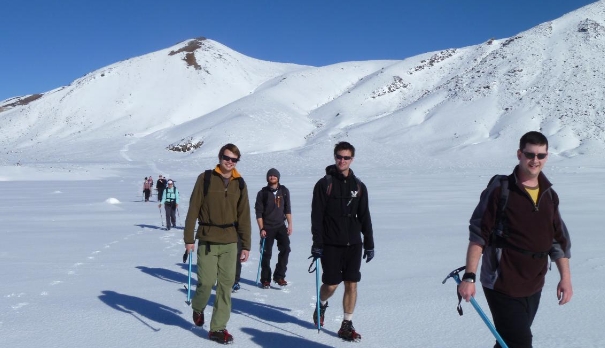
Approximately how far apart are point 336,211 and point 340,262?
51 centimetres

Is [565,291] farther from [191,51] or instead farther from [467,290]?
[191,51]

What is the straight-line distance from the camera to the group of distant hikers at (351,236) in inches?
138

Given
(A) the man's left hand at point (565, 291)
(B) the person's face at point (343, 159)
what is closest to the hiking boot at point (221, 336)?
(B) the person's face at point (343, 159)

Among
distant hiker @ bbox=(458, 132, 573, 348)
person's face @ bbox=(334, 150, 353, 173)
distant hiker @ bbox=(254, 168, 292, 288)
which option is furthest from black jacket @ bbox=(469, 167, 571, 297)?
distant hiker @ bbox=(254, 168, 292, 288)

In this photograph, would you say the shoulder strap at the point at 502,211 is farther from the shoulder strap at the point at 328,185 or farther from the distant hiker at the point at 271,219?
the distant hiker at the point at 271,219

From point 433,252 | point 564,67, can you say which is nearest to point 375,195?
point 433,252

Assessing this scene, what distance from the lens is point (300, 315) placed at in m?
6.36

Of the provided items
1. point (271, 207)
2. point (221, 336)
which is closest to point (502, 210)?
point (221, 336)

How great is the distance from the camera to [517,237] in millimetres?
3484

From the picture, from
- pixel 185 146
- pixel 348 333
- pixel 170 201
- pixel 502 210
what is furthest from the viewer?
pixel 185 146

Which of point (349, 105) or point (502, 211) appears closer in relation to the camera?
point (502, 211)

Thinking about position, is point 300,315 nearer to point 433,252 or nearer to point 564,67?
point 433,252

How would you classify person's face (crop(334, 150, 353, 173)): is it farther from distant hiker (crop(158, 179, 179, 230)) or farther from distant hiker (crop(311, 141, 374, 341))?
A: distant hiker (crop(158, 179, 179, 230))

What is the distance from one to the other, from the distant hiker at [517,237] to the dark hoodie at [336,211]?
1906 mm
